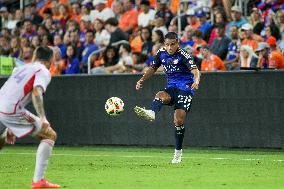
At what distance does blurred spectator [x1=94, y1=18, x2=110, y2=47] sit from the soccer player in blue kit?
7687mm

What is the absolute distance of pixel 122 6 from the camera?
2595cm

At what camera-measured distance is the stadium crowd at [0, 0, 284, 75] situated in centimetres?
2056

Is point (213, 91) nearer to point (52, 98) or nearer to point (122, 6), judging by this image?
point (52, 98)

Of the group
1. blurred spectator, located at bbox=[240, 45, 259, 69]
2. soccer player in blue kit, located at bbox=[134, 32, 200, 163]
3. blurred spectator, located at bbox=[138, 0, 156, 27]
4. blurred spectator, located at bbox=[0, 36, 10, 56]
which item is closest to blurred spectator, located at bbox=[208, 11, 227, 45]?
blurred spectator, located at bbox=[240, 45, 259, 69]

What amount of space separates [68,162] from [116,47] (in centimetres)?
706

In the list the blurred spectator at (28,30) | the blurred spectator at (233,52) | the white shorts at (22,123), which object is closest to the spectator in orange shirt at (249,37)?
the blurred spectator at (233,52)

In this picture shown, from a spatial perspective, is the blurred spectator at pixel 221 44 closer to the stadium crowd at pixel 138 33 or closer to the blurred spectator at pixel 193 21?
the stadium crowd at pixel 138 33

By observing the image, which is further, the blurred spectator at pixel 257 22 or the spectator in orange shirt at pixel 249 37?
the blurred spectator at pixel 257 22

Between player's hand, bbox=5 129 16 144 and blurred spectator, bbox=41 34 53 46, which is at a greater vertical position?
blurred spectator, bbox=41 34 53 46

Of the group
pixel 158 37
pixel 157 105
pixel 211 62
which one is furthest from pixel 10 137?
pixel 158 37

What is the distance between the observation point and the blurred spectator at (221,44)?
2123cm

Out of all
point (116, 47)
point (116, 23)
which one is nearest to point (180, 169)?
point (116, 47)

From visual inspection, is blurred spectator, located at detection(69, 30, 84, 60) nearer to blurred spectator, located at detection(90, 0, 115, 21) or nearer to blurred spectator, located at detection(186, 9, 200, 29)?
blurred spectator, located at detection(90, 0, 115, 21)

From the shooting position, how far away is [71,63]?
24.2 metres
